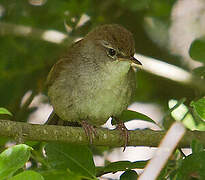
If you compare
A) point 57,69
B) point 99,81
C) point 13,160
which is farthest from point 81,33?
point 13,160

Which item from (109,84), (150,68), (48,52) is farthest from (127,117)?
(48,52)

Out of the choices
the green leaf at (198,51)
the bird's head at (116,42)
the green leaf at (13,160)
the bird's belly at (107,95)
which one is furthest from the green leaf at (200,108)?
the bird's belly at (107,95)

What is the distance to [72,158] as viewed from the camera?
273 centimetres

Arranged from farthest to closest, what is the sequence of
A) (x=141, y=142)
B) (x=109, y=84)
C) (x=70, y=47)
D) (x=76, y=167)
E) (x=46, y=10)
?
(x=46, y=10) < (x=70, y=47) < (x=109, y=84) < (x=141, y=142) < (x=76, y=167)

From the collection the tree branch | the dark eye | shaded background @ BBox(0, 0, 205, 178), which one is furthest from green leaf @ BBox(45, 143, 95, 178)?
shaded background @ BBox(0, 0, 205, 178)

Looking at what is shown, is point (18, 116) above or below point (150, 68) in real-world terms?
below

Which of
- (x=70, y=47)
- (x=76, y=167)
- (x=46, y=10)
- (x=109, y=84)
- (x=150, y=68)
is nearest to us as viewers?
(x=76, y=167)

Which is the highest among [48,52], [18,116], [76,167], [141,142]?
[76,167]

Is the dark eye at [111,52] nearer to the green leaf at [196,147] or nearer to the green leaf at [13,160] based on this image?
the green leaf at [196,147]

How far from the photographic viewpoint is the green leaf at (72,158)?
262 cm

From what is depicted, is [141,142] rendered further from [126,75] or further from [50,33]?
[50,33]

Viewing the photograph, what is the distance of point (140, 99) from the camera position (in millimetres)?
5426

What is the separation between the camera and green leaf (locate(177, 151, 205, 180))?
7.84ft

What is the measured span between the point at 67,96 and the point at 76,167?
1.74m
